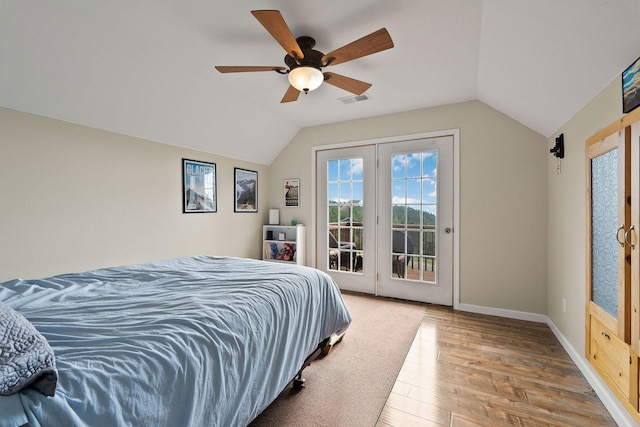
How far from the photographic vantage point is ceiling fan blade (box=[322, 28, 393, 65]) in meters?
1.74

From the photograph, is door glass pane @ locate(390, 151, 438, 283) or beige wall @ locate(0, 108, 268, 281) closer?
beige wall @ locate(0, 108, 268, 281)

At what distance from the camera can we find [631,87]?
1.54 meters

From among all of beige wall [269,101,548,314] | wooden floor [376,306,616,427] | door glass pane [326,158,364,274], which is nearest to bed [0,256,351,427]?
wooden floor [376,306,616,427]

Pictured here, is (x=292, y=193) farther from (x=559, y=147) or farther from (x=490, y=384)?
(x=490, y=384)

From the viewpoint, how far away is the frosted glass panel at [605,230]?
69.3 inches

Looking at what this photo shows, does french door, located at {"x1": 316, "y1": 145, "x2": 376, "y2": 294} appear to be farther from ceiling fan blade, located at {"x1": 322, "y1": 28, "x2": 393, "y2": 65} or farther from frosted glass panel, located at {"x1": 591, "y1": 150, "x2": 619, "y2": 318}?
frosted glass panel, located at {"x1": 591, "y1": 150, "x2": 619, "y2": 318}

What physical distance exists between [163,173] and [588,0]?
143 inches

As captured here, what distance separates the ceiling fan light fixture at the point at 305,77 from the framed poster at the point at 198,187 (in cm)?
202

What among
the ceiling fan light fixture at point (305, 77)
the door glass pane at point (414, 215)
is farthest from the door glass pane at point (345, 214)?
the ceiling fan light fixture at point (305, 77)

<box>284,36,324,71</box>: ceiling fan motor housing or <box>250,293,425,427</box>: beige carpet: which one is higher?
<box>284,36,324,71</box>: ceiling fan motor housing

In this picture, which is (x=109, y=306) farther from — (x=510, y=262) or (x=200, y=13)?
(x=510, y=262)

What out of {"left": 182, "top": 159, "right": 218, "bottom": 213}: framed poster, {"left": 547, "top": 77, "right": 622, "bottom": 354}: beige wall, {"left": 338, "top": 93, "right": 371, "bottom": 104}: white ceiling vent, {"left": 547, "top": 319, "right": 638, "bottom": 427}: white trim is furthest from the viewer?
{"left": 182, "top": 159, "right": 218, "bottom": 213}: framed poster

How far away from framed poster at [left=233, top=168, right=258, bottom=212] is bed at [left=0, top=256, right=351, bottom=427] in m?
2.23

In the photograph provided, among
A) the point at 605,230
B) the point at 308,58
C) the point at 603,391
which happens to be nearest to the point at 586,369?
the point at 603,391
